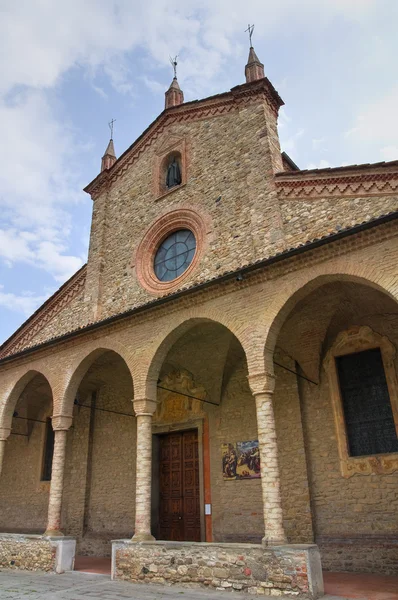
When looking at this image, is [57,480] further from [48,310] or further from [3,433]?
[48,310]

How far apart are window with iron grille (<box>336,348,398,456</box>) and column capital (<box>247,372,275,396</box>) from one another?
7.74 feet

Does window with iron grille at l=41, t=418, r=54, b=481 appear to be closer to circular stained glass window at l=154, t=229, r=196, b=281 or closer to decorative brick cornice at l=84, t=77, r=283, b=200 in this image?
circular stained glass window at l=154, t=229, r=196, b=281

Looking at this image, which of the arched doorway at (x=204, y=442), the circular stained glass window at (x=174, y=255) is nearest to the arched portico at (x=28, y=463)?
the arched doorway at (x=204, y=442)

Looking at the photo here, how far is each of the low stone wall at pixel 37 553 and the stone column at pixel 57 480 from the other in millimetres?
255

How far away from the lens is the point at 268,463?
23.3ft

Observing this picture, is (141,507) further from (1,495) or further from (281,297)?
(1,495)

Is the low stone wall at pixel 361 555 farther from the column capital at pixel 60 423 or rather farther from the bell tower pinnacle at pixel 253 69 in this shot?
the bell tower pinnacle at pixel 253 69

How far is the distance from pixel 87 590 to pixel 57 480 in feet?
10.7

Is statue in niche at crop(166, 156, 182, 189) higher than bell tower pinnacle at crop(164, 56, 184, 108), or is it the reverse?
bell tower pinnacle at crop(164, 56, 184, 108)

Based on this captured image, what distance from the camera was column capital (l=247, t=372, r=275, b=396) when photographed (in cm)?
757

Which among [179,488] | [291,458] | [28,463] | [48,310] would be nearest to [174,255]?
[48,310]

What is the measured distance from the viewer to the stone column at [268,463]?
674 centimetres

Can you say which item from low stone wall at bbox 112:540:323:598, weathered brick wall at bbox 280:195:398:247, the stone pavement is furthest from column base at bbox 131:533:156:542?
weathered brick wall at bbox 280:195:398:247

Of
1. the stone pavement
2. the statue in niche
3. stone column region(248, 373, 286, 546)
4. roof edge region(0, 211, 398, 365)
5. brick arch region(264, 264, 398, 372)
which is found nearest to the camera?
the stone pavement
